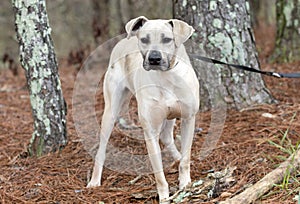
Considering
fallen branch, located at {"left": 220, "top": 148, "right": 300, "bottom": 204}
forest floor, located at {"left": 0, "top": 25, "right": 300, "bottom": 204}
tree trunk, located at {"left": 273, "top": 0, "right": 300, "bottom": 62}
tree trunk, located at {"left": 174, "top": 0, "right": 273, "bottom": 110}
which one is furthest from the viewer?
tree trunk, located at {"left": 273, "top": 0, "right": 300, "bottom": 62}

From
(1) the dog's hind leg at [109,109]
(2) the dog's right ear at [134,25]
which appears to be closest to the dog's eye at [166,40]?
(2) the dog's right ear at [134,25]

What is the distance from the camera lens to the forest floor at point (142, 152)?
11.5 feet

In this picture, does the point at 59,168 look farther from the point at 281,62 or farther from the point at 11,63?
the point at 11,63

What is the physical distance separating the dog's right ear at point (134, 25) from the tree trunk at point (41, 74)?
1.12m

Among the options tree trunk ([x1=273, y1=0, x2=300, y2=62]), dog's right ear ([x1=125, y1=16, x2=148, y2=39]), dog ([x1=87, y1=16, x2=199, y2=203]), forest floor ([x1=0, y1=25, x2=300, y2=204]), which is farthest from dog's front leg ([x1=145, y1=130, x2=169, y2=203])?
tree trunk ([x1=273, y1=0, x2=300, y2=62])

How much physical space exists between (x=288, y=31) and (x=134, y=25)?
4.52 m

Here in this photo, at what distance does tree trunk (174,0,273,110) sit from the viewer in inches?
205

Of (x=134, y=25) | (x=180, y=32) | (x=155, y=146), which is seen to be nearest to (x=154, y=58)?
(x=180, y=32)

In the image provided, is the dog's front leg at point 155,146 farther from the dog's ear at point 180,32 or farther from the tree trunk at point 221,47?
the tree trunk at point 221,47

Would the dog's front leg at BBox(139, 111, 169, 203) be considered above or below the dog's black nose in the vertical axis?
below

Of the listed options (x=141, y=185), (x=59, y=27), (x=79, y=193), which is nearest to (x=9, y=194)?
(x=79, y=193)

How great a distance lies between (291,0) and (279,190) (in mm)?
4986

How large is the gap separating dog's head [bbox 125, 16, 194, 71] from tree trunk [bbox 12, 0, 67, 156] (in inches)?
49.2

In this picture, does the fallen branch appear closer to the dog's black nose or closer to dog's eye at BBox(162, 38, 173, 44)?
the dog's black nose
